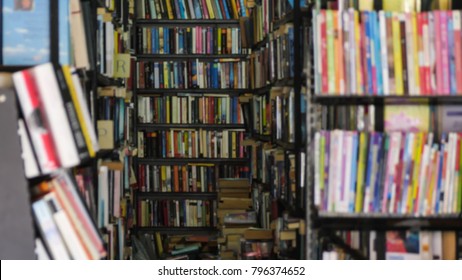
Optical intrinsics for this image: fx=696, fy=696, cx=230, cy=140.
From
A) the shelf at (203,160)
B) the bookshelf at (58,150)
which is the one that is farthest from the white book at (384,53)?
the shelf at (203,160)

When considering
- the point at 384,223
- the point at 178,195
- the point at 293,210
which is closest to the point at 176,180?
the point at 178,195

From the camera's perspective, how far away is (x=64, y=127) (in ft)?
7.53

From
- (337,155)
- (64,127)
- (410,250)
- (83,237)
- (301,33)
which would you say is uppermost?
(301,33)

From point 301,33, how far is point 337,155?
78 centimetres

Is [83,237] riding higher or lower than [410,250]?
higher

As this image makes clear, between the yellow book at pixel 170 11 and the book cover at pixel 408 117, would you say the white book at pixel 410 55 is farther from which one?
the yellow book at pixel 170 11

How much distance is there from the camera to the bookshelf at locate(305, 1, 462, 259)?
105 inches

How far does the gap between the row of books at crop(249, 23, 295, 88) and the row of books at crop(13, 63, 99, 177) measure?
133cm

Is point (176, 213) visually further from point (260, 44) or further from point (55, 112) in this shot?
point (55, 112)

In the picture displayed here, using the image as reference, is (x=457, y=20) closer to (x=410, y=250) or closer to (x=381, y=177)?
(x=381, y=177)

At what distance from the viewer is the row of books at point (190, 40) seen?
604cm

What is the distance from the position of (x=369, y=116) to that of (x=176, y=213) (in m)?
3.53
